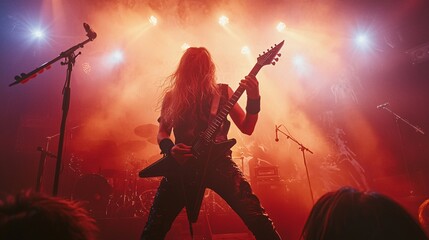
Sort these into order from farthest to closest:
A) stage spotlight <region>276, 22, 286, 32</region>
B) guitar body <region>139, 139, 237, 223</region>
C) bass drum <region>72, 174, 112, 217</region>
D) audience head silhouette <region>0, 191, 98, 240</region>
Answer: stage spotlight <region>276, 22, 286, 32</region>, bass drum <region>72, 174, 112, 217</region>, guitar body <region>139, 139, 237, 223</region>, audience head silhouette <region>0, 191, 98, 240</region>

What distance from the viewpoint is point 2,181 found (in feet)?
27.8

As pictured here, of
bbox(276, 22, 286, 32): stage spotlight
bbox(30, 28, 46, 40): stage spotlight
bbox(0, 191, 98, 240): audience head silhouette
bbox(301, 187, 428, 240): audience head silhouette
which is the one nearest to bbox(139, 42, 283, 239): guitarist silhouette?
bbox(301, 187, 428, 240): audience head silhouette

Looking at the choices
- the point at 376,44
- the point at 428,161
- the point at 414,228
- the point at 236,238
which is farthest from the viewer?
the point at 376,44

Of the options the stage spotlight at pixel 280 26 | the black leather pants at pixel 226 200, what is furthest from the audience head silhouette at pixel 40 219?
the stage spotlight at pixel 280 26

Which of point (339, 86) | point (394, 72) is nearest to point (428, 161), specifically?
point (394, 72)

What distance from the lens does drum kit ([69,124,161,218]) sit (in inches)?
292

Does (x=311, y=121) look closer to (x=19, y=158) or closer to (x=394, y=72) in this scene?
(x=394, y=72)

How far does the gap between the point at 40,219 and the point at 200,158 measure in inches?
62.9

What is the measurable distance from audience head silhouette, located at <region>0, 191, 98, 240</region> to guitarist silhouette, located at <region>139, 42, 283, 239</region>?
1.37 metres

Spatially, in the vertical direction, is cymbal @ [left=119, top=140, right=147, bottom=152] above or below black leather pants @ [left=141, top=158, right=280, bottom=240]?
above

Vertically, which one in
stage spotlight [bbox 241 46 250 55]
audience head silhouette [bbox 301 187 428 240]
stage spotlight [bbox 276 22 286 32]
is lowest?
audience head silhouette [bbox 301 187 428 240]

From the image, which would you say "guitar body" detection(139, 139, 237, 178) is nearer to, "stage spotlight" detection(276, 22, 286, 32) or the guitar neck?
the guitar neck

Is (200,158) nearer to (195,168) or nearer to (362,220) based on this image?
(195,168)

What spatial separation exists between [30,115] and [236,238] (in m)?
7.66
